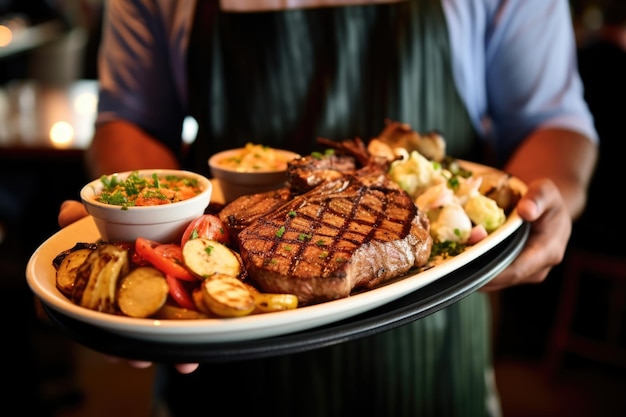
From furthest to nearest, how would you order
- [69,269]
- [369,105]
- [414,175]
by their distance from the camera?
[369,105], [414,175], [69,269]

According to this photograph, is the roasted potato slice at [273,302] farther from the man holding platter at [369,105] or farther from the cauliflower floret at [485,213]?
the man holding platter at [369,105]

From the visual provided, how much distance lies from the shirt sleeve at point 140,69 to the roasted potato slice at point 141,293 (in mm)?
1646

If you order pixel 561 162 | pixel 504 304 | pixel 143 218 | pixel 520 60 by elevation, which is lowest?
pixel 504 304

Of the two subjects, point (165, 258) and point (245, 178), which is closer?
point (165, 258)

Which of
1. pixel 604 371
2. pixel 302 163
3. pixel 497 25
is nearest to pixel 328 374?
pixel 302 163

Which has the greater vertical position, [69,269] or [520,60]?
[520,60]

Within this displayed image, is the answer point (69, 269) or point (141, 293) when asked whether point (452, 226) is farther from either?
point (69, 269)

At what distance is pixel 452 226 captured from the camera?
1.86 metres

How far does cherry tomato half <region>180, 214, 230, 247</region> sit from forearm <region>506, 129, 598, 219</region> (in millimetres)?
1455

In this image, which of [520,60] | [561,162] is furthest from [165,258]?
[520,60]

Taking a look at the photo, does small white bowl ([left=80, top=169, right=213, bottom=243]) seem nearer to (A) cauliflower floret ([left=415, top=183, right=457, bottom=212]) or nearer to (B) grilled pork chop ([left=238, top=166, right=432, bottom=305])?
(B) grilled pork chop ([left=238, top=166, right=432, bottom=305])

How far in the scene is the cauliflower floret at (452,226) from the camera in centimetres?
186

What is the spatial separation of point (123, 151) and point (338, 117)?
1015 mm

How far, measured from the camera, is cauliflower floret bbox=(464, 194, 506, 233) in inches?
75.8
